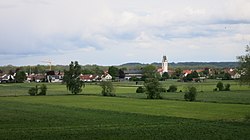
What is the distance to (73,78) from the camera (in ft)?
418

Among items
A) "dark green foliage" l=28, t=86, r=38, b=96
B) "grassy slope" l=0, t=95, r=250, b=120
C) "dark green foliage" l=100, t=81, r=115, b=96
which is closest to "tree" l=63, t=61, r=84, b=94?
"dark green foliage" l=28, t=86, r=38, b=96

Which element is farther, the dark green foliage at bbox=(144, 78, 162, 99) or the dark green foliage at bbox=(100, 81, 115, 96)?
the dark green foliage at bbox=(100, 81, 115, 96)

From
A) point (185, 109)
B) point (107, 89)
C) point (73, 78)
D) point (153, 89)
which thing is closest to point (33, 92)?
point (73, 78)

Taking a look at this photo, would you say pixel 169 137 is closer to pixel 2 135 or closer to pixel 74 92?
pixel 2 135

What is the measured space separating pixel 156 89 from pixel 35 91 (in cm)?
3509

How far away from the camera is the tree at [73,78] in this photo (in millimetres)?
123812

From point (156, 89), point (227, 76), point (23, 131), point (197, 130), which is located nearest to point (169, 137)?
point (197, 130)

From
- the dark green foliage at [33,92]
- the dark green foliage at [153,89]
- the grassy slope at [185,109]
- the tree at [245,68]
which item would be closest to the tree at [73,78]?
the dark green foliage at [33,92]

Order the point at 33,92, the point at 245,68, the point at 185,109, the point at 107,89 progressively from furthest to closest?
1. the point at 33,92
2. the point at 107,89
3. the point at 185,109
4. the point at 245,68

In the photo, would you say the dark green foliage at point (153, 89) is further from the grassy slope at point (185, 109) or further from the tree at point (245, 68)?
the tree at point (245, 68)

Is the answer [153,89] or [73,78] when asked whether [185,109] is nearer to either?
[153,89]

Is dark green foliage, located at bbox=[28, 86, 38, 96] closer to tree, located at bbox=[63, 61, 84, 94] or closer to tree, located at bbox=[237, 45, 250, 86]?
tree, located at bbox=[63, 61, 84, 94]

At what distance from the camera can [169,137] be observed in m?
34.2

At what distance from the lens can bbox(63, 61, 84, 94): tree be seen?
123812 mm
